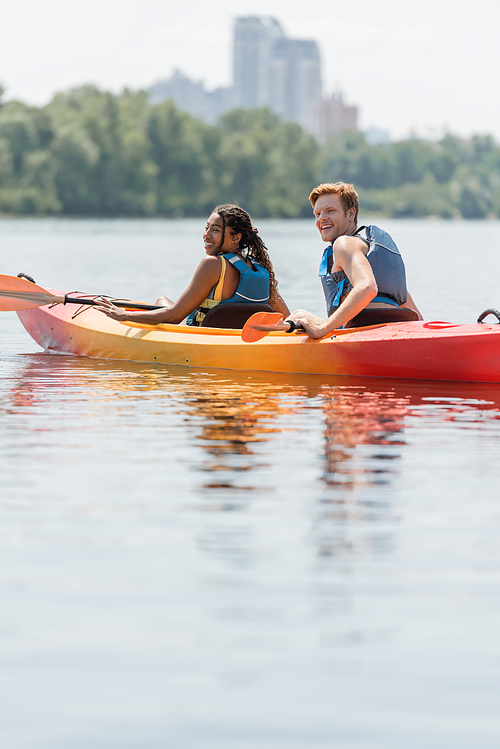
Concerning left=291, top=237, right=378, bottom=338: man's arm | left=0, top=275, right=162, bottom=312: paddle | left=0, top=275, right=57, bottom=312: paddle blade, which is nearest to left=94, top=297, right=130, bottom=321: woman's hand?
left=0, top=275, right=162, bottom=312: paddle

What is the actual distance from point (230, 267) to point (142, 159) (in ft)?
243

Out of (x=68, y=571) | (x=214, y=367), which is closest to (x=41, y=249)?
(x=214, y=367)

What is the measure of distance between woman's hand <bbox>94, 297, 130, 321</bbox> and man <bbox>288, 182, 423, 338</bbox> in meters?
2.01

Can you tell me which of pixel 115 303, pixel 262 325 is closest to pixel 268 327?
pixel 262 325

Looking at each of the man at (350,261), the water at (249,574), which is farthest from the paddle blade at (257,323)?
the water at (249,574)

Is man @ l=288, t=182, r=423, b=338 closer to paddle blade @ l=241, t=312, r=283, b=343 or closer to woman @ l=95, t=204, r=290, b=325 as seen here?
paddle blade @ l=241, t=312, r=283, b=343

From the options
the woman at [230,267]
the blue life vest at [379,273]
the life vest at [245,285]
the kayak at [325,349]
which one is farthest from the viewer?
the life vest at [245,285]

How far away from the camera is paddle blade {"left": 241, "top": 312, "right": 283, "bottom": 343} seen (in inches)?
315

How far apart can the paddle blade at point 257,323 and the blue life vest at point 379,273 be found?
0.42 m

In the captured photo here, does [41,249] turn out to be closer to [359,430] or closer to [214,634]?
[359,430]

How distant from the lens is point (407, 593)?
11.3ft

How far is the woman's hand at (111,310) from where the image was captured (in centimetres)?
906

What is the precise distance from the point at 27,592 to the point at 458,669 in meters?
1.33

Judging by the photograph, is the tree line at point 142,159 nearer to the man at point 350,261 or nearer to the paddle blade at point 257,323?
the paddle blade at point 257,323
